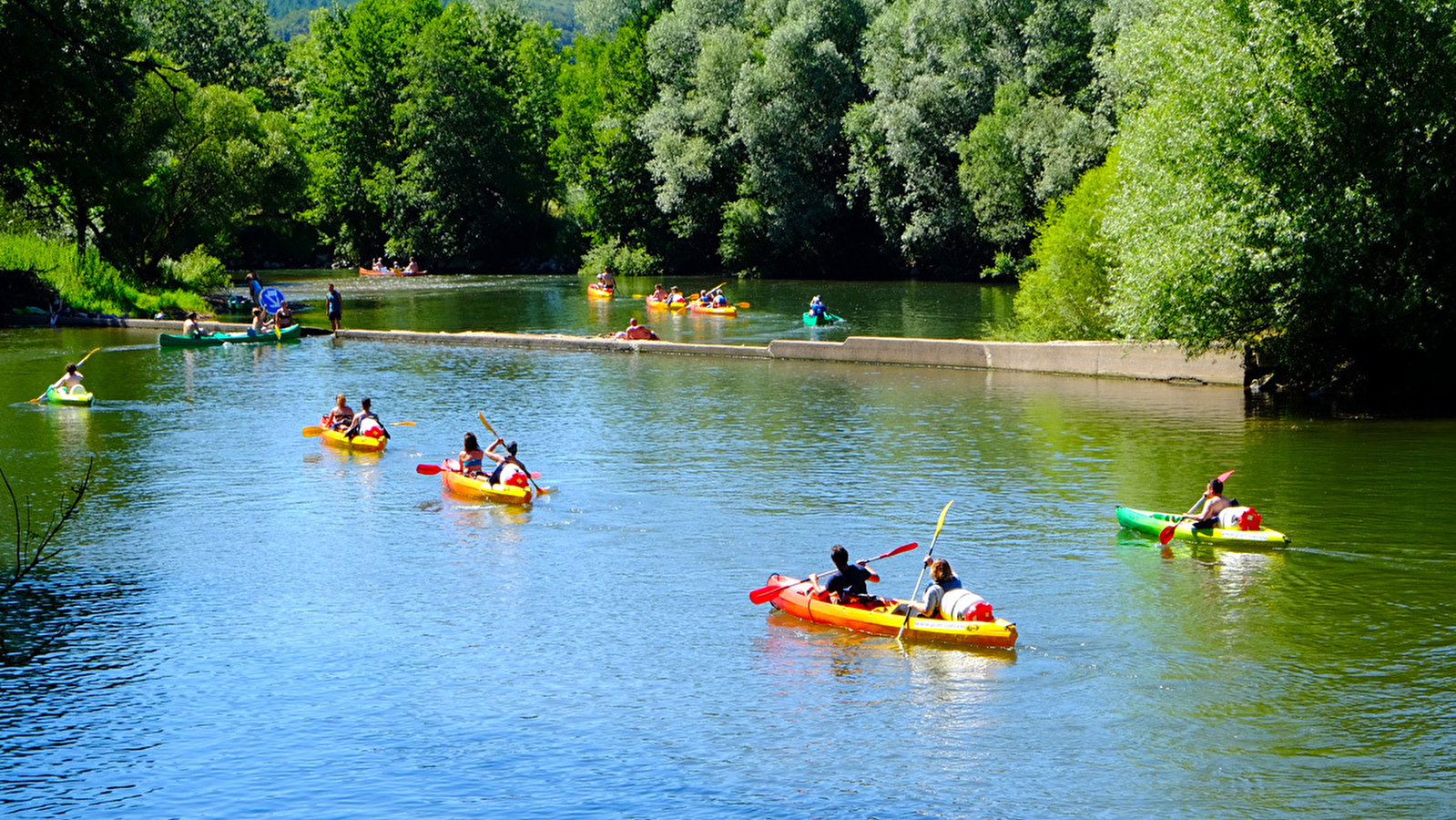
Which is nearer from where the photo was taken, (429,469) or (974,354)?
(429,469)

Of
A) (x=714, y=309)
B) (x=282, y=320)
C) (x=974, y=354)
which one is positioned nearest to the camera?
(x=974, y=354)

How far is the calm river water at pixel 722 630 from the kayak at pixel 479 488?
404mm

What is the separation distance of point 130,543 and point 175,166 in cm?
4262

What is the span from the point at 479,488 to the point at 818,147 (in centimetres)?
5367

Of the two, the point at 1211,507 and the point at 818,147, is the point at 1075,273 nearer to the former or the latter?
the point at 1211,507

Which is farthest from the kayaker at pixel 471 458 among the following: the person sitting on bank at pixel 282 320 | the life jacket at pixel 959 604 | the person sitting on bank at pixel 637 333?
the person sitting on bank at pixel 282 320

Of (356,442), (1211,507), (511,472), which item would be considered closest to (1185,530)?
(1211,507)

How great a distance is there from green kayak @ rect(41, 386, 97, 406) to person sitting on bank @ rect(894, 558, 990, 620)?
2457 cm

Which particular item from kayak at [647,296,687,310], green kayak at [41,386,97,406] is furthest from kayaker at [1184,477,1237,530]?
kayak at [647,296,687,310]

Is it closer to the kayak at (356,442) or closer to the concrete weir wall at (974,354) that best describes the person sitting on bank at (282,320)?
the concrete weir wall at (974,354)

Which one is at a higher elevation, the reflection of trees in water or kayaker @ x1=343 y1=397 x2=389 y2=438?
kayaker @ x1=343 y1=397 x2=389 y2=438

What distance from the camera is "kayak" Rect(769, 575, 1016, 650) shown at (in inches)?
654

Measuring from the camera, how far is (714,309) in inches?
2317

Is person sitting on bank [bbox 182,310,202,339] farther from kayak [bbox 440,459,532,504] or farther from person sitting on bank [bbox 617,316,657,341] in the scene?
kayak [bbox 440,459,532,504]
